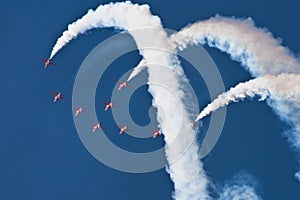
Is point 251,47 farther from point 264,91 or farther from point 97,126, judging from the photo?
point 97,126

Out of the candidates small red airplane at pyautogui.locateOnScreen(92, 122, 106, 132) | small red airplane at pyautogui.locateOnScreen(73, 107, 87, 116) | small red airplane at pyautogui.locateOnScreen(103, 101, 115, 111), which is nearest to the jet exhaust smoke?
small red airplane at pyautogui.locateOnScreen(103, 101, 115, 111)

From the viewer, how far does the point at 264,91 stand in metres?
66.4

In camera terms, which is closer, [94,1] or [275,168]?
[275,168]

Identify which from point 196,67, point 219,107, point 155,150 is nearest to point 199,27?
point 196,67

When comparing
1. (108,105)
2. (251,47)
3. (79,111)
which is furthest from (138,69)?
(251,47)

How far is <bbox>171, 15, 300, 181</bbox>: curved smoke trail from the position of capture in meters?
66.2

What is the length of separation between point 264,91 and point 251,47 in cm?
451

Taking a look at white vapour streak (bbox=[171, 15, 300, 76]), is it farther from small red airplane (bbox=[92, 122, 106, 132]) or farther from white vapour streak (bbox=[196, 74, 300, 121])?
small red airplane (bbox=[92, 122, 106, 132])

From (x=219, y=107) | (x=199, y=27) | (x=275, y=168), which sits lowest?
(x=275, y=168)

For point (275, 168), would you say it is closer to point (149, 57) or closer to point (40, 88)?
point (149, 57)

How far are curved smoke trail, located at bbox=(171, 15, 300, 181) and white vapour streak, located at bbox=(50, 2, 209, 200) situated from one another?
2.33 metres

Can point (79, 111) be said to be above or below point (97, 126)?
above

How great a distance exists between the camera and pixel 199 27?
70562 millimetres

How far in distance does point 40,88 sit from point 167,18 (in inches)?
607
